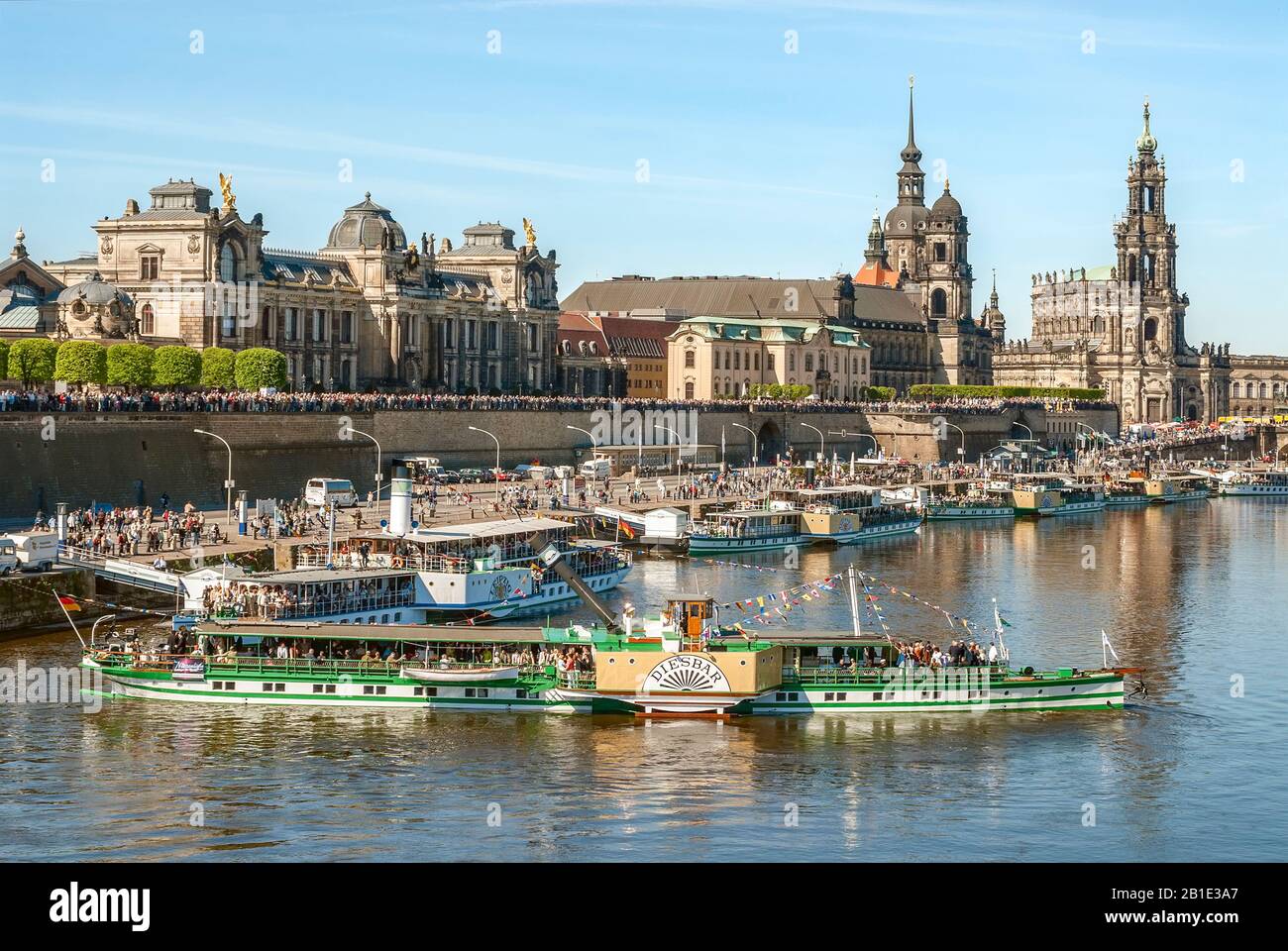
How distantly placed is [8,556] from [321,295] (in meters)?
56.0

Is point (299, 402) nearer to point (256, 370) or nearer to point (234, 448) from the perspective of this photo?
point (256, 370)

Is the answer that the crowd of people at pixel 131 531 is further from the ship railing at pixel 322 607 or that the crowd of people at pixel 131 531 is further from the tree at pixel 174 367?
the tree at pixel 174 367

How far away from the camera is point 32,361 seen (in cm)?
8100

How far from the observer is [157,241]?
99375mm

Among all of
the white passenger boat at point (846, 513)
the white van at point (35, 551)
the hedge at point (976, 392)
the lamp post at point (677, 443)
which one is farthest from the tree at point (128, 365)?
the hedge at point (976, 392)

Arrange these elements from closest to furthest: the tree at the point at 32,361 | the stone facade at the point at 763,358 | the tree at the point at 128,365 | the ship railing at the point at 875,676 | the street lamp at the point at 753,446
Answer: the ship railing at the point at 875,676 → the tree at the point at 32,361 → the tree at the point at 128,365 → the street lamp at the point at 753,446 → the stone facade at the point at 763,358

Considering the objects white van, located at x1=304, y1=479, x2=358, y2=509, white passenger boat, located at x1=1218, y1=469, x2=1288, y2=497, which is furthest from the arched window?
white passenger boat, located at x1=1218, y1=469, x2=1288, y2=497

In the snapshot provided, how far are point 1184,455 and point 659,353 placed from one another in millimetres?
49628

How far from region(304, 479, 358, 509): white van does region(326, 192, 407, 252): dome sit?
3679cm

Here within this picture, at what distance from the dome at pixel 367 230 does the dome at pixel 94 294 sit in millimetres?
25600

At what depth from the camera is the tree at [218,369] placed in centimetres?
9212
